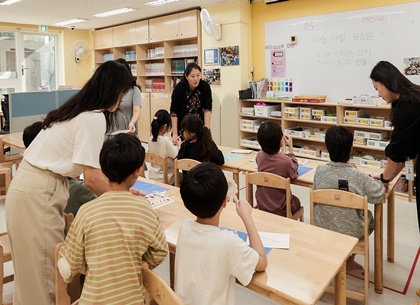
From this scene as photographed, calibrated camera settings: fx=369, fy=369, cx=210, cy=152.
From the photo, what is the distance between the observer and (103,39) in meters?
8.71

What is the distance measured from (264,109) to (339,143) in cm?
344

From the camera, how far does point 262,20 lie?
5840mm

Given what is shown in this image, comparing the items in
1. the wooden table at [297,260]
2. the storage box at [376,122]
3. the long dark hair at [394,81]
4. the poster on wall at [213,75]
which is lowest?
the wooden table at [297,260]

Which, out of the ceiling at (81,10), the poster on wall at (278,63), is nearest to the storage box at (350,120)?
the poster on wall at (278,63)

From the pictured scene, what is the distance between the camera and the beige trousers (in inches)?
63.2

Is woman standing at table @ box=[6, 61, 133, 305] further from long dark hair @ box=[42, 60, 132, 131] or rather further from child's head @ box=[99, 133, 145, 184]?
child's head @ box=[99, 133, 145, 184]

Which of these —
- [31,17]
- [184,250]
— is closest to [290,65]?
[184,250]

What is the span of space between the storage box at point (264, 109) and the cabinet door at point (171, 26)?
2.32 m

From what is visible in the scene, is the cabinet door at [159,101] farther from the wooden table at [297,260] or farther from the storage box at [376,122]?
the wooden table at [297,260]

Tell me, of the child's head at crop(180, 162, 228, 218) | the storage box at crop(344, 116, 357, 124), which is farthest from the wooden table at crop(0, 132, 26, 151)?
the storage box at crop(344, 116, 357, 124)

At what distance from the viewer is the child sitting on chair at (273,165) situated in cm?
255

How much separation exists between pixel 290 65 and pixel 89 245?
482 cm

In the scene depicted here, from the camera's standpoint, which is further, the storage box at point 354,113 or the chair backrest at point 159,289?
the storage box at point 354,113

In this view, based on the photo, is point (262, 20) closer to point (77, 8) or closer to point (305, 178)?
point (77, 8)
